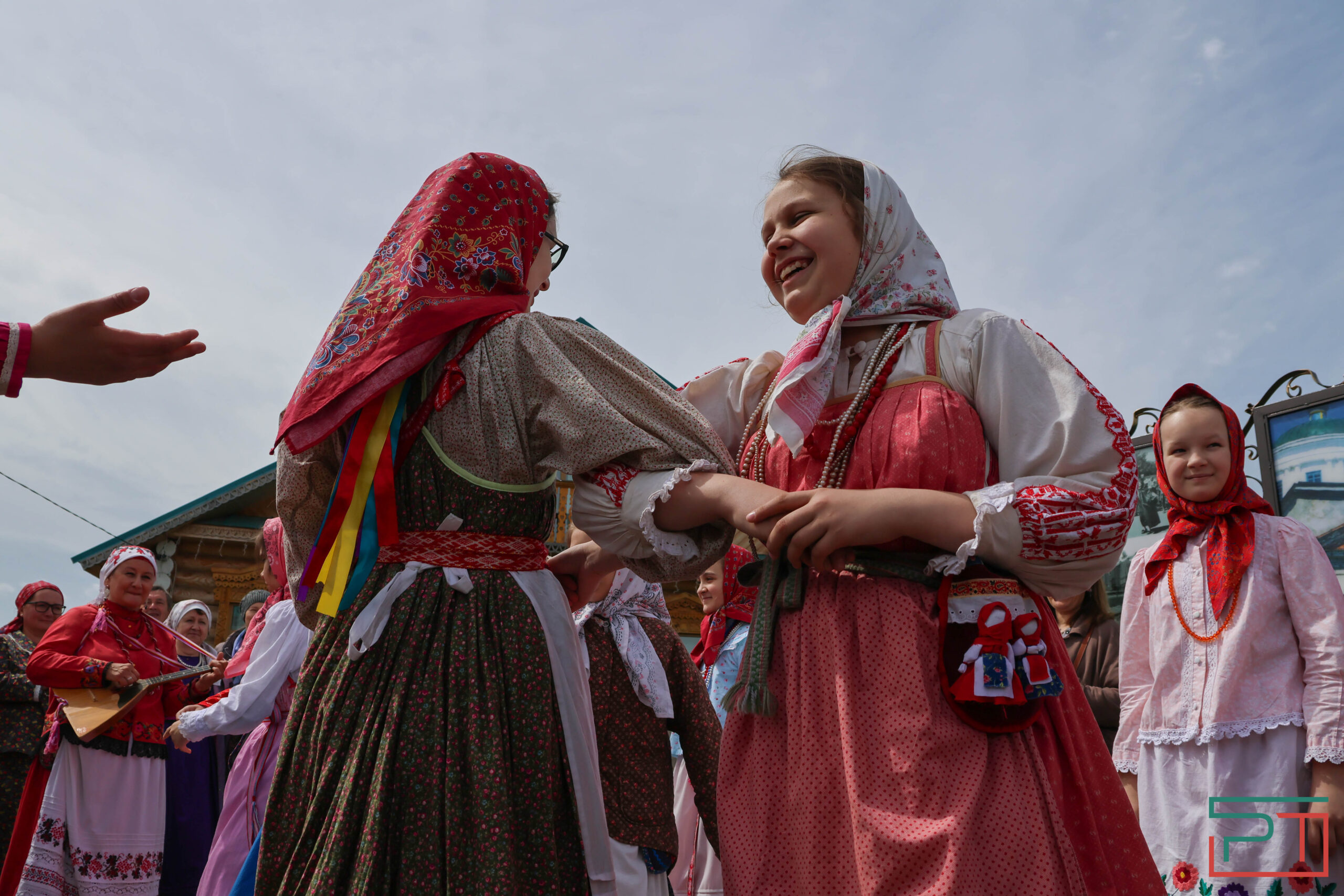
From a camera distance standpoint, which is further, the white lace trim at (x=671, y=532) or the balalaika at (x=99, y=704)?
the balalaika at (x=99, y=704)

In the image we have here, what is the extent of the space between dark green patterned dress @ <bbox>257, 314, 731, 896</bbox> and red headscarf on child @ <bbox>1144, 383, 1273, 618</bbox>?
221 cm

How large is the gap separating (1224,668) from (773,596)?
6.61 ft

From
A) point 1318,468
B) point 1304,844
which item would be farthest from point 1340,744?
point 1318,468

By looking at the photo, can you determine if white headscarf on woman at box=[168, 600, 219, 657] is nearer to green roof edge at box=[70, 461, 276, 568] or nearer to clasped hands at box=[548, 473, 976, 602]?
green roof edge at box=[70, 461, 276, 568]

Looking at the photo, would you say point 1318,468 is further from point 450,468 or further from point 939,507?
point 450,468

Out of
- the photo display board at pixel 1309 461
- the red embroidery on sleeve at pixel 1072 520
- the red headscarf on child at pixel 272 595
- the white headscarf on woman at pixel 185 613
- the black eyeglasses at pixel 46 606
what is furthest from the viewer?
the white headscarf on woman at pixel 185 613

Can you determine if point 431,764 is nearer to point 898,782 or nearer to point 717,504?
point 717,504

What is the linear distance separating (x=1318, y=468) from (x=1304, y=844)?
11.2 feet

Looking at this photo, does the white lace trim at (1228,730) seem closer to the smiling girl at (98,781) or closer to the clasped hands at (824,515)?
the clasped hands at (824,515)

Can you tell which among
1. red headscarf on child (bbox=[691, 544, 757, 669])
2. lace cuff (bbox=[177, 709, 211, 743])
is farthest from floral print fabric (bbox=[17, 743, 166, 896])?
red headscarf on child (bbox=[691, 544, 757, 669])

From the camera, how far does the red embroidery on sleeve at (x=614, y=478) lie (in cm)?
167

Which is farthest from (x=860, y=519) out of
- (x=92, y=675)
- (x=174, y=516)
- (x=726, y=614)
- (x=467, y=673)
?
(x=174, y=516)

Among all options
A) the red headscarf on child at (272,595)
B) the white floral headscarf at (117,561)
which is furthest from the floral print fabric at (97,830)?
the white floral headscarf at (117,561)

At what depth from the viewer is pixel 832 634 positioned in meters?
1.62
